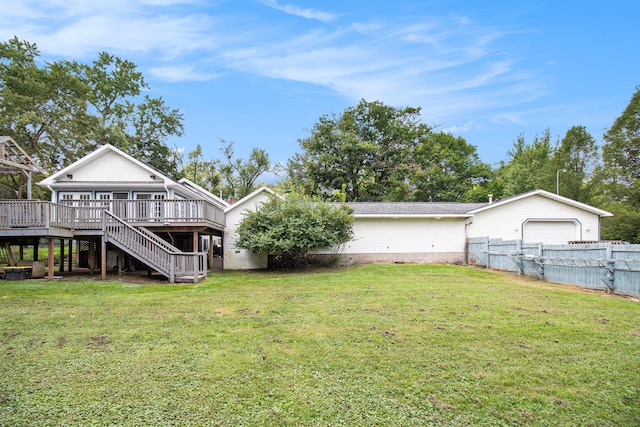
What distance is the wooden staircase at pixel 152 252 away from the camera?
12.8m

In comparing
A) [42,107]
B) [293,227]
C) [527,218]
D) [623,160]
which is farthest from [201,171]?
[623,160]

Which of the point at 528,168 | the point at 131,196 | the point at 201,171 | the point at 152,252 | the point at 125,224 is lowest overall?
the point at 152,252

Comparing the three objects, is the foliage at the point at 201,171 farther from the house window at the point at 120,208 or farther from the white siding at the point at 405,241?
the house window at the point at 120,208

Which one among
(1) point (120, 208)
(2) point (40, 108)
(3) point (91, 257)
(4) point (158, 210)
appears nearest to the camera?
(1) point (120, 208)

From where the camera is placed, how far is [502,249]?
16.2m

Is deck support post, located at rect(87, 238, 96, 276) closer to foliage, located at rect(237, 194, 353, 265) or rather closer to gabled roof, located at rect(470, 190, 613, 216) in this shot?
foliage, located at rect(237, 194, 353, 265)

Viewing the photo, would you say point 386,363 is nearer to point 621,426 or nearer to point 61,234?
point 621,426

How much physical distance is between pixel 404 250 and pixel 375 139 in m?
20.1

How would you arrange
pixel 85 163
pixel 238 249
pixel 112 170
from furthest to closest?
pixel 238 249 → pixel 112 170 → pixel 85 163

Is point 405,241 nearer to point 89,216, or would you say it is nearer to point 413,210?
point 413,210

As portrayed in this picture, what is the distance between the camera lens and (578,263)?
37.6ft

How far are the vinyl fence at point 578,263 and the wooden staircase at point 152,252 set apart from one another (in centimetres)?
1208

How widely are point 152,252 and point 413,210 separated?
12.7 meters

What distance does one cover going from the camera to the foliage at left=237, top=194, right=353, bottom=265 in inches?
607
